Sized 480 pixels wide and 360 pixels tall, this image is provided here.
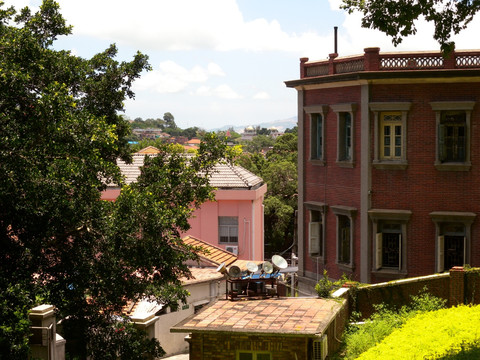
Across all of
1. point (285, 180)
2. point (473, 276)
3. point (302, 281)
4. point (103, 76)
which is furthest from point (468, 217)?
point (285, 180)

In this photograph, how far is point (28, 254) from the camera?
1525cm

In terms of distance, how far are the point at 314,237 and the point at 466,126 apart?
7.15m

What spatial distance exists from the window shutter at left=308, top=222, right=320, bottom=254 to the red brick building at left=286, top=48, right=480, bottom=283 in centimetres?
113

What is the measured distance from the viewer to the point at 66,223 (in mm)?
15648

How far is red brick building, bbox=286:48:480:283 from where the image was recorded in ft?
80.3

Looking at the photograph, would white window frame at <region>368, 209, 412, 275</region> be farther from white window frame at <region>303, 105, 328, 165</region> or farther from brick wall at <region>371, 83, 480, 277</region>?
white window frame at <region>303, 105, 328, 165</region>

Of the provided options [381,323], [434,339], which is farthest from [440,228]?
[434,339]

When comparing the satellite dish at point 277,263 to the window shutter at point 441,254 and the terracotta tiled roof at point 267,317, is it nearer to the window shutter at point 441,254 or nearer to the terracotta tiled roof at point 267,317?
the terracotta tiled roof at point 267,317

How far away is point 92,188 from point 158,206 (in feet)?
6.21

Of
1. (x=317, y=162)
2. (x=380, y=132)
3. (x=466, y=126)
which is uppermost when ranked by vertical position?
(x=466, y=126)

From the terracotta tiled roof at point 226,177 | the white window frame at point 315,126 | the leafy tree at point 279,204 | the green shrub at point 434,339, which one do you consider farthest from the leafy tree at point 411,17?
the leafy tree at point 279,204

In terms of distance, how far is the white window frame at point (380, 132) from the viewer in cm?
2495

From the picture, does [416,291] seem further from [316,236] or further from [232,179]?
[232,179]

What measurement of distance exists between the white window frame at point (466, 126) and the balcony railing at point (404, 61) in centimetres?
120
